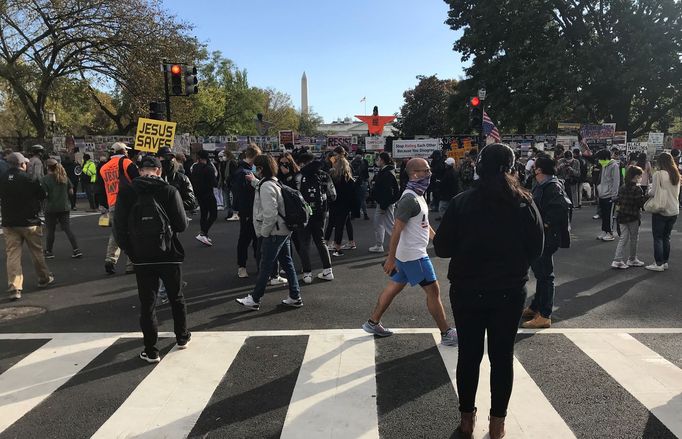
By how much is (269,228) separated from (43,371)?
2.65 metres

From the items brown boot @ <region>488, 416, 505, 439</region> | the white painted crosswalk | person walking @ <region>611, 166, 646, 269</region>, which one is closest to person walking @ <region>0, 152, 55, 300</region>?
the white painted crosswalk

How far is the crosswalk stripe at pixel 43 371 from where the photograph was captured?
3.92m

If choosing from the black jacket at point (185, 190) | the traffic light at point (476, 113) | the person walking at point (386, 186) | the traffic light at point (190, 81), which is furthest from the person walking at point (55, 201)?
the traffic light at point (476, 113)

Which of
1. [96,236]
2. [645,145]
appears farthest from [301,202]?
[645,145]

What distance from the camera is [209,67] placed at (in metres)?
53.0

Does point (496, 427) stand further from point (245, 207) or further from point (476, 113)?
point (476, 113)

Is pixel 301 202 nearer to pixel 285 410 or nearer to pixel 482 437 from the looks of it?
pixel 285 410

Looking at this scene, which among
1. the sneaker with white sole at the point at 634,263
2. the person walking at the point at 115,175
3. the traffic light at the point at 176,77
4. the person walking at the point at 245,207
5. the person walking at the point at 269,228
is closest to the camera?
the person walking at the point at 269,228

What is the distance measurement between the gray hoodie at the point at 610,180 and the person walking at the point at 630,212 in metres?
2.45

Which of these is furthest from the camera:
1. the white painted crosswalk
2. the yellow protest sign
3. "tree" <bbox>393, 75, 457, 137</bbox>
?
"tree" <bbox>393, 75, 457, 137</bbox>

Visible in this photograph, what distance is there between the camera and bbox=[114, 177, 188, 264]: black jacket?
4637 mm

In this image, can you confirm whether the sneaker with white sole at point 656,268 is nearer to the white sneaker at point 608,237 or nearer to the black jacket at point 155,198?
the white sneaker at point 608,237

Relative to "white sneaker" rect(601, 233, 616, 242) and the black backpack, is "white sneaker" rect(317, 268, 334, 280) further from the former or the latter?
"white sneaker" rect(601, 233, 616, 242)

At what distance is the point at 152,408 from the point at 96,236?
9.39 m
